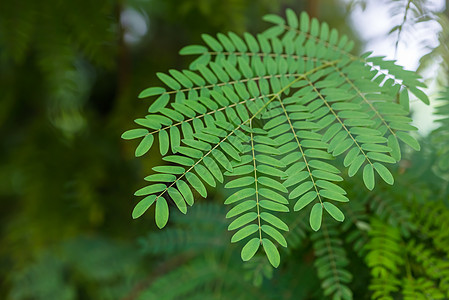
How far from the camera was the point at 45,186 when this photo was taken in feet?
4.62

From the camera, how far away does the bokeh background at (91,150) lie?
111 centimetres

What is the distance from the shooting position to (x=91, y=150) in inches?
59.1

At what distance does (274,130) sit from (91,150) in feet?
3.76

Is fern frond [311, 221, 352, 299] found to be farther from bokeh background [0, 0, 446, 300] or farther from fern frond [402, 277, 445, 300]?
bokeh background [0, 0, 446, 300]

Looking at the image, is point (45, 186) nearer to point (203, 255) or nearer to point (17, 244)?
point (17, 244)

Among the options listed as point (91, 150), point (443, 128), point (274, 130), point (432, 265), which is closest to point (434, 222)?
point (432, 265)

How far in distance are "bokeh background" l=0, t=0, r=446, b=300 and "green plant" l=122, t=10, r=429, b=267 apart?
1.57 feet

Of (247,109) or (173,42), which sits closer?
(247,109)

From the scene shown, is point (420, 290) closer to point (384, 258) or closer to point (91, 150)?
point (384, 258)

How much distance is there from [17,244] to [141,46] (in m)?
1.03

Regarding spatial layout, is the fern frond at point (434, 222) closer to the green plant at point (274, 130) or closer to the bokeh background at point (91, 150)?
the green plant at point (274, 130)

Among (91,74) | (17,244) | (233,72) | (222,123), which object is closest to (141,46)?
(91,74)

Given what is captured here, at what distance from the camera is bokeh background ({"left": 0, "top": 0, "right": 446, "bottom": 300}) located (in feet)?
3.64

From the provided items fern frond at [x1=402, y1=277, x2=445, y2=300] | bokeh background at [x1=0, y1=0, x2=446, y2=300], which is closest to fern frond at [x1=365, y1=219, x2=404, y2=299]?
fern frond at [x1=402, y1=277, x2=445, y2=300]
